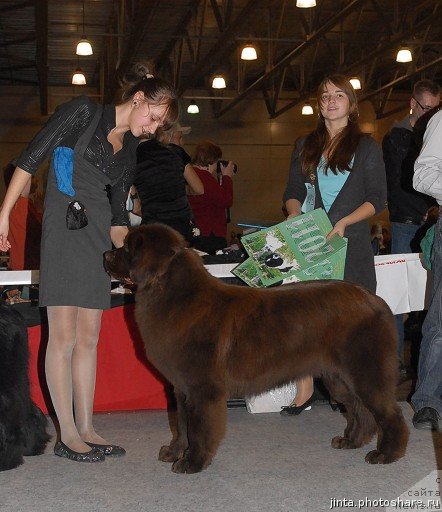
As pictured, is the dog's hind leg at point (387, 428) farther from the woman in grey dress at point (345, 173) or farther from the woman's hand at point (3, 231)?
the woman's hand at point (3, 231)

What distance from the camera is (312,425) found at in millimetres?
4402

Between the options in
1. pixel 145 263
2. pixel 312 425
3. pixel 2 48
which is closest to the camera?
pixel 145 263

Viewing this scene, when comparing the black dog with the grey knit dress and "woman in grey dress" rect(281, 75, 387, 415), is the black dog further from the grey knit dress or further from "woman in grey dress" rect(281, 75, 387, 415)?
"woman in grey dress" rect(281, 75, 387, 415)

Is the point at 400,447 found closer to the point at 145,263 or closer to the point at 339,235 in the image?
the point at 339,235

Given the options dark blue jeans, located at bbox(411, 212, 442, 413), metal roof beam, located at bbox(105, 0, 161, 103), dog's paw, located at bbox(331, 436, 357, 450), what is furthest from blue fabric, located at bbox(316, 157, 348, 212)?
metal roof beam, located at bbox(105, 0, 161, 103)

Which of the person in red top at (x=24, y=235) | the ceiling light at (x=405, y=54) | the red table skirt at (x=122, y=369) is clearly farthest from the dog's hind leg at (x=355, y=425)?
the ceiling light at (x=405, y=54)

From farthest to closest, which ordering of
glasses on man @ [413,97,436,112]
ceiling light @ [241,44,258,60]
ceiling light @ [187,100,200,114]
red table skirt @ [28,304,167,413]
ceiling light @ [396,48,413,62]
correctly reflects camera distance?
ceiling light @ [187,100,200,114], ceiling light @ [396,48,413,62], ceiling light @ [241,44,258,60], glasses on man @ [413,97,436,112], red table skirt @ [28,304,167,413]

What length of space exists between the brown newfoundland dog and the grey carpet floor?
143 mm

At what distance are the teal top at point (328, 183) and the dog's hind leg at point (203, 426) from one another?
4.56 feet

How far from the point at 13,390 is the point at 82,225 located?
0.79 m

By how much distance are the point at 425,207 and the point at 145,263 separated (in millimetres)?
3001

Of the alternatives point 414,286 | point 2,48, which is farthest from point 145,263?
point 2,48

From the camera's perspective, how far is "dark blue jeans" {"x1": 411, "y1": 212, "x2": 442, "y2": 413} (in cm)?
432

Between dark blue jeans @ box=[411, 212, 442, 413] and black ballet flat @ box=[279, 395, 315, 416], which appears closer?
dark blue jeans @ box=[411, 212, 442, 413]
